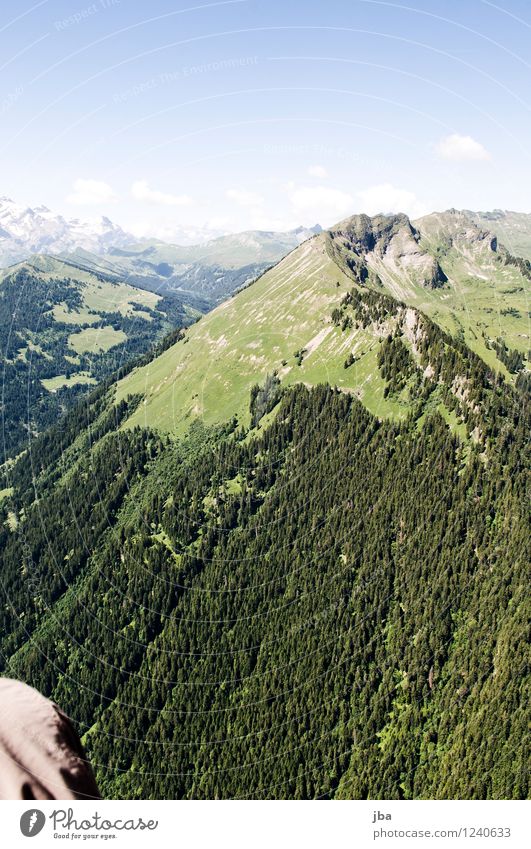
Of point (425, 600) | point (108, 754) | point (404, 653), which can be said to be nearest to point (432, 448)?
point (425, 600)

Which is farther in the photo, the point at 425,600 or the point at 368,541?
the point at 368,541

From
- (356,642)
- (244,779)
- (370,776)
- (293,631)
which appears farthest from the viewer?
(293,631)

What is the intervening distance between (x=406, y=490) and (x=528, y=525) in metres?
40.0

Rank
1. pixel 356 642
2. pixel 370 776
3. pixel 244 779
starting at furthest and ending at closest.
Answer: pixel 356 642
pixel 244 779
pixel 370 776

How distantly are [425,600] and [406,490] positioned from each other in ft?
124

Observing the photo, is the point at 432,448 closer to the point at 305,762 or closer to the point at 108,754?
the point at 305,762

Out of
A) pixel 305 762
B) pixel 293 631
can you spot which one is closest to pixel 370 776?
pixel 305 762

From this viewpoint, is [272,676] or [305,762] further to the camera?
[272,676]

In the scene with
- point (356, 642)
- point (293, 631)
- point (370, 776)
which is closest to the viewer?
point (370, 776)

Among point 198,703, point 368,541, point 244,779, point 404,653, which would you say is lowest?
point 244,779

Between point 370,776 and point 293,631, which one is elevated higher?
point 293,631

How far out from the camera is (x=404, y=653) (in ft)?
565

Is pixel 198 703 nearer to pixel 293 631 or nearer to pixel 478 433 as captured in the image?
pixel 293 631

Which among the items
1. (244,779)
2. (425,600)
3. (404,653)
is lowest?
(244,779)
